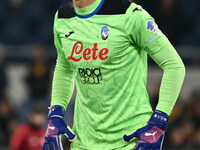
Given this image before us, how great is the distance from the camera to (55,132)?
341 centimetres

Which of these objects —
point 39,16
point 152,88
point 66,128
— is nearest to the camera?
point 66,128

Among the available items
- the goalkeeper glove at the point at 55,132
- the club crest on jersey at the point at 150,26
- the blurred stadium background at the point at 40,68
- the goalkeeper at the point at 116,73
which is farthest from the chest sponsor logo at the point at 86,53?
the blurred stadium background at the point at 40,68

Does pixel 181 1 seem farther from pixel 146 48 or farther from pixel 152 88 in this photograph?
pixel 146 48

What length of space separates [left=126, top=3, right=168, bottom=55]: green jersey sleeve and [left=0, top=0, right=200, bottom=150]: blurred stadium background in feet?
16.2

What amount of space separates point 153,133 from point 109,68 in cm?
44

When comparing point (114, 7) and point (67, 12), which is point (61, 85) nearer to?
point (67, 12)

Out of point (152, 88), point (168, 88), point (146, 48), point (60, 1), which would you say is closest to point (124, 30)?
point (146, 48)

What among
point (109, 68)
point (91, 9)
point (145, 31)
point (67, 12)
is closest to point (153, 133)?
point (109, 68)

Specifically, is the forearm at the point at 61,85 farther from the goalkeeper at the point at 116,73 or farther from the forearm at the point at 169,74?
the forearm at the point at 169,74

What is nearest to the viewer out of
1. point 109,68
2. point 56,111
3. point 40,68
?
point 109,68

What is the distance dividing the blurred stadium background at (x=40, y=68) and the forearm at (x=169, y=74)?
492 cm

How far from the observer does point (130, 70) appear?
3223 mm

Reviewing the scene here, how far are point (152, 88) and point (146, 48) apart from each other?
623 centimetres

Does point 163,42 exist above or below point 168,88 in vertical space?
above
